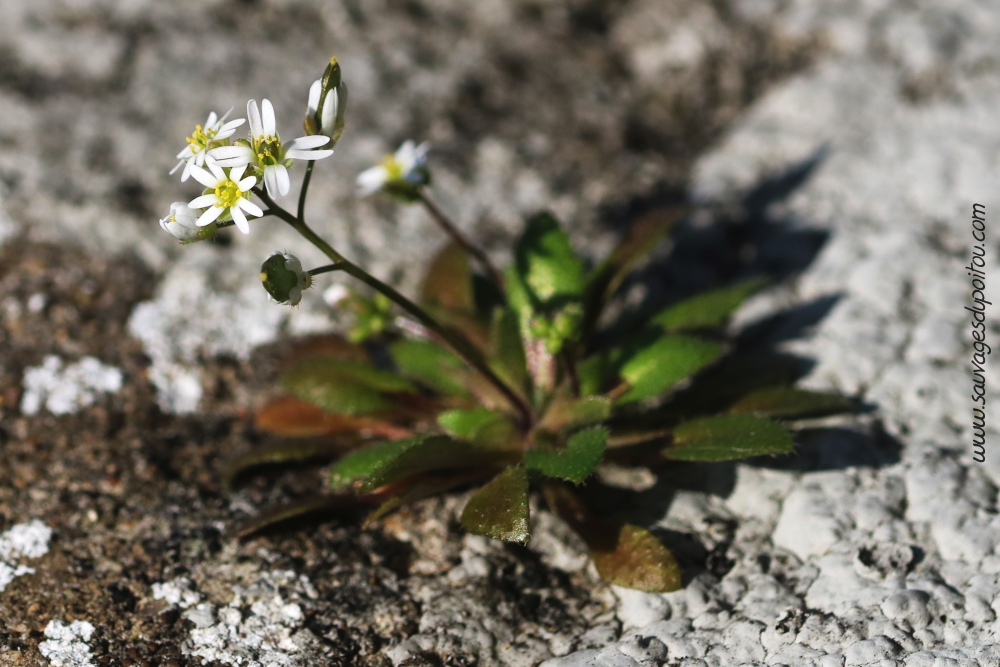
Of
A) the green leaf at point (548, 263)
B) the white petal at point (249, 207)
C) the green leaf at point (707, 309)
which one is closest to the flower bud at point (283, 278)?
the white petal at point (249, 207)

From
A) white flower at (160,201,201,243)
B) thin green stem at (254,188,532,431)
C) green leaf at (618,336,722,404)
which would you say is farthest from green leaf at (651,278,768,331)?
white flower at (160,201,201,243)

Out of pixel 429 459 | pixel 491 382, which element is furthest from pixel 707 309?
pixel 429 459

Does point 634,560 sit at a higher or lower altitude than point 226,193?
lower

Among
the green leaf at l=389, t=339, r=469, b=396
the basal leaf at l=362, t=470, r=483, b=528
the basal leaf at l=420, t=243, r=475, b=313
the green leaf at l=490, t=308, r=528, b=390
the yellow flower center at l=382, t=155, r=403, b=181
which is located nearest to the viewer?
the basal leaf at l=362, t=470, r=483, b=528

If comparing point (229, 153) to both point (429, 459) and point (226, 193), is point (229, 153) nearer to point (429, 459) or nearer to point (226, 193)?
point (226, 193)

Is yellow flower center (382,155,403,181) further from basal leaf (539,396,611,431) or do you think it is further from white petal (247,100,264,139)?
basal leaf (539,396,611,431)

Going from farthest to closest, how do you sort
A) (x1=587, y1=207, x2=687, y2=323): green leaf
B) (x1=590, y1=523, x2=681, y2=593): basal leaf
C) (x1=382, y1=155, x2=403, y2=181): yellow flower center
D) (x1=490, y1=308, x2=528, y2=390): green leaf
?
(x1=587, y1=207, x2=687, y2=323): green leaf
(x1=382, y1=155, x2=403, y2=181): yellow flower center
(x1=490, y1=308, x2=528, y2=390): green leaf
(x1=590, y1=523, x2=681, y2=593): basal leaf

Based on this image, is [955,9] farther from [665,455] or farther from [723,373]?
[665,455]
